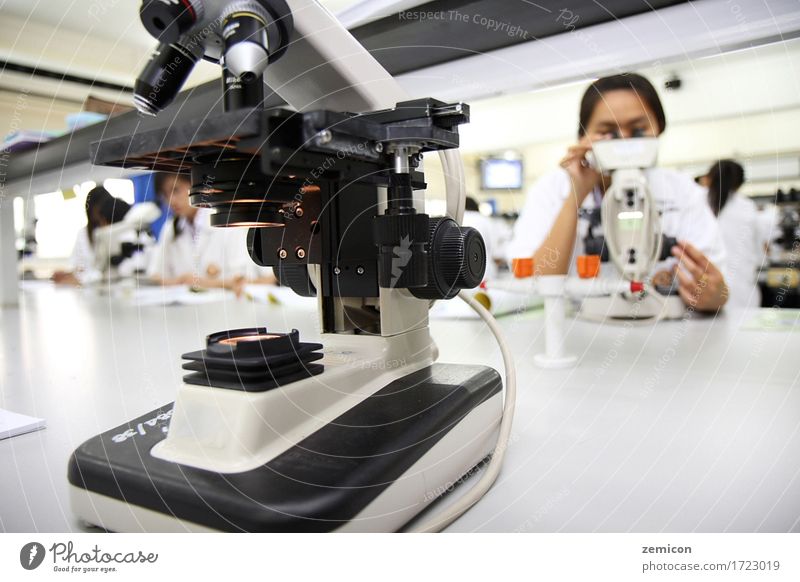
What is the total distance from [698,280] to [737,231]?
1179mm

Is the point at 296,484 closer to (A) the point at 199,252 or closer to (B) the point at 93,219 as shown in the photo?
(A) the point at 199,252

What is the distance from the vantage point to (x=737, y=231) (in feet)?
7.33

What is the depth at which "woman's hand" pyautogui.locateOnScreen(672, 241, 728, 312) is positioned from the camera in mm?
1283

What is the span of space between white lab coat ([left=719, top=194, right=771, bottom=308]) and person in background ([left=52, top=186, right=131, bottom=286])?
101 inches

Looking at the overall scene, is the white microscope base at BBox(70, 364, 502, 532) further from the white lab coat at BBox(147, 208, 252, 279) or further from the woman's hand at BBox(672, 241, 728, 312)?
the white lab coat at BBox(147, 208, 252, 279)

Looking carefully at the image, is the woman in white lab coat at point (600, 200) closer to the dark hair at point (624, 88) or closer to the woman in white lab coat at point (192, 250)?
the dark hair at point (624, 88)

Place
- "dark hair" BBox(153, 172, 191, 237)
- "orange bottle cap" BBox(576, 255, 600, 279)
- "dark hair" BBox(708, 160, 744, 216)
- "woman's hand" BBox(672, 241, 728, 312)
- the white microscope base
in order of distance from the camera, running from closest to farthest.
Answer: the white microscope base → "orange bottle cap" BBox(576, 255, 600, 279) → "woman's hand" BBox(672, 241, 728, 312) → "dark hair" BBox(708, 160, 744, 216) → "dark hair" BBox(153, 172, 191, 237)

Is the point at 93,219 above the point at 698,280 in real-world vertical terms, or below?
above

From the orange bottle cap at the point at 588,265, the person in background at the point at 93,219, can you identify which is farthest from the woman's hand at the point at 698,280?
the person in background at the point at 93,219

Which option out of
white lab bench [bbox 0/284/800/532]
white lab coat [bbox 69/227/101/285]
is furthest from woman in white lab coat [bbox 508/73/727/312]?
white lab coat [bbox 69/227/101/285]

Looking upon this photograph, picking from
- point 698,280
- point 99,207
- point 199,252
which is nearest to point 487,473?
point 698,280

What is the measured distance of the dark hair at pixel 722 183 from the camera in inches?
89.3

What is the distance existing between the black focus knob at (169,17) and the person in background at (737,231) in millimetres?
2274

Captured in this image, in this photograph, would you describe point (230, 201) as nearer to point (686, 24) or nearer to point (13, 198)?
point (686, 24)
